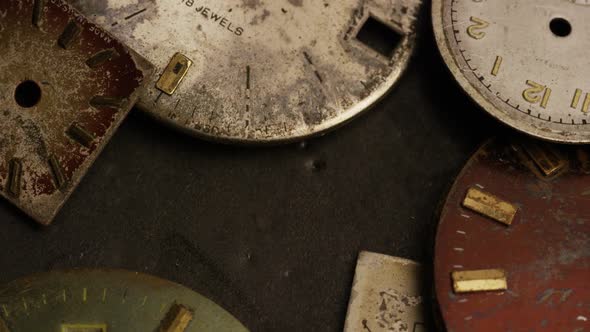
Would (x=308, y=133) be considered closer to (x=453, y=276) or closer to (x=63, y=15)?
(x=453, y=276)

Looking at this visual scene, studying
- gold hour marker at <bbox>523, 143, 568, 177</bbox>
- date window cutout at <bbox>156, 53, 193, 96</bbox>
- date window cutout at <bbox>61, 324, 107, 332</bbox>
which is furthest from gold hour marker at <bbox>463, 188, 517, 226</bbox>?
date window cutout at <bbox>61, 324, 107, 332</bbox>

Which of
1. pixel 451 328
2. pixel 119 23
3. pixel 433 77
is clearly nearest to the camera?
pixel 451 328

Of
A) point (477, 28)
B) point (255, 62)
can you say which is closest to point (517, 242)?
point (477, 28)

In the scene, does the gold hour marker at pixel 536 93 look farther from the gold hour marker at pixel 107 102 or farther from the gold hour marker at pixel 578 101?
the gold hour marker at pixel 107 102

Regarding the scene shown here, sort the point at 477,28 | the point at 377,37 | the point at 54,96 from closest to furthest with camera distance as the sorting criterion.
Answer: the point at 54,96 < the point at 477,28 < the point at 377,37

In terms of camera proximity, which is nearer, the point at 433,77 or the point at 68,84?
the point at 68,84

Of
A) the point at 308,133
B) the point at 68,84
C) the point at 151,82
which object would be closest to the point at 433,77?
the point at 308,133

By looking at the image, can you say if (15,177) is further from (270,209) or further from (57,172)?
(270,209)

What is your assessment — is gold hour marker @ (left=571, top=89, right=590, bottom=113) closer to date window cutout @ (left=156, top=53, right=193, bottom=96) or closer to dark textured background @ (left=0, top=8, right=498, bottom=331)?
dark textured background @ (left=0, top=8, right=498, bottom=331)
